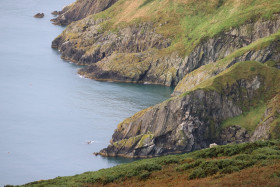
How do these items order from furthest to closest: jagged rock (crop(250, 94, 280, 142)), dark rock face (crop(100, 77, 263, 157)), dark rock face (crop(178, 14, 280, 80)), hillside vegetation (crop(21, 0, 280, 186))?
dark rock face (crop(178, 14, 280, 80)) → dark rock face (crop(100, 77, 263, 157)) → jagged rock (crop(250, 94, 280, 142)) → hillside vegetation (crop(21, 0, 280, 186))

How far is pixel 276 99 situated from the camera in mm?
123938

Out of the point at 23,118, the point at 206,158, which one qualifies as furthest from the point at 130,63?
the point at 206,158

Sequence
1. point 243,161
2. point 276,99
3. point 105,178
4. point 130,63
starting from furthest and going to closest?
point 130,63, point 276,99, point 105,178, point 243,161

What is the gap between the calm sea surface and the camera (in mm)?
121188

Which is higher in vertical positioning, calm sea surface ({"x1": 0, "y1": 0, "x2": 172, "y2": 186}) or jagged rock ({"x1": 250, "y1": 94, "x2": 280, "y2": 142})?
jagged rock ({"x1": 250, "y1": 94, "x2": 280, "y2": 142})

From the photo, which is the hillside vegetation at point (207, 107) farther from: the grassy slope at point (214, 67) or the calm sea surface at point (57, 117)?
the calm sea surface at point (57, 117)

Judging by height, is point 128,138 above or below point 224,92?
below

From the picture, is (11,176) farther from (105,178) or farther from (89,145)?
(105,178)

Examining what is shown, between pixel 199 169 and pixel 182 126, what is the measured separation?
5899cm

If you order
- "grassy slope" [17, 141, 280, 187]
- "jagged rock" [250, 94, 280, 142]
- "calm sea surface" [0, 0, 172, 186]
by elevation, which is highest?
"grassy slope" [17, 141, 280, 187]

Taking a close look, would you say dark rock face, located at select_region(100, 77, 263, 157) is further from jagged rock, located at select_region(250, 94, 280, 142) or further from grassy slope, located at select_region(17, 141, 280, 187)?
grassy slope, located at select_region(17, 141, 280, 187)

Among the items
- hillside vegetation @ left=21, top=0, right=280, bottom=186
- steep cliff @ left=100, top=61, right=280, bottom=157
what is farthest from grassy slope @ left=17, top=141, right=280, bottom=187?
steep cliff @ left=100, top=61, right=280, bottom=157

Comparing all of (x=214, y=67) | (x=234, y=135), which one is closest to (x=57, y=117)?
(x=214, y=67)

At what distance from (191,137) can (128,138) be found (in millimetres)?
12386
